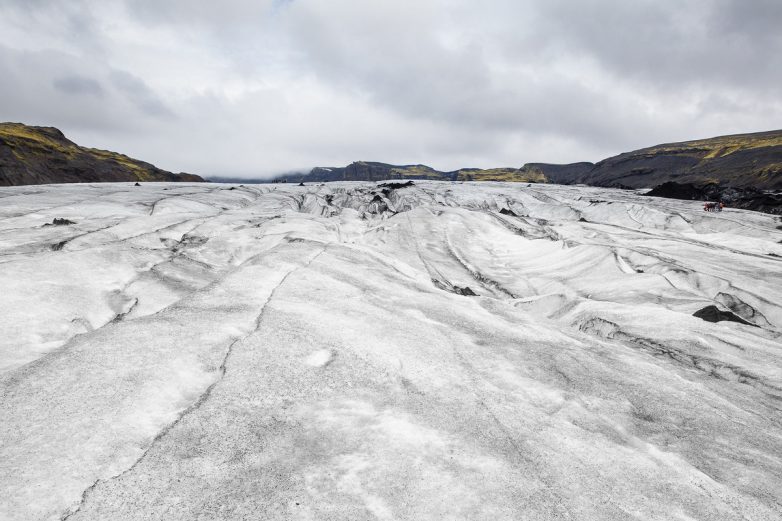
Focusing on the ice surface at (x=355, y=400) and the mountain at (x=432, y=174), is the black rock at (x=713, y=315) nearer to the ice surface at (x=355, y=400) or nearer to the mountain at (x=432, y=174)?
the ice surface at (x=355, y=400)

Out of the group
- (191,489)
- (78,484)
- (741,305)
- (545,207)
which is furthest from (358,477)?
(545,207)

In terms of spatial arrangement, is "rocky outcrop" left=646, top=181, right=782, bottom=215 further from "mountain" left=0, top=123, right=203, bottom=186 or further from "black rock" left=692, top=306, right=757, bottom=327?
"mountain" left=0, top=123, right=203, bottom=186

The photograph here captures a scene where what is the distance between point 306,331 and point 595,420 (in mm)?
4223

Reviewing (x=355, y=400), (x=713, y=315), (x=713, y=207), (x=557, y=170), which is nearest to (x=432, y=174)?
(x=557, y=170)

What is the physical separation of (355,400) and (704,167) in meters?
109

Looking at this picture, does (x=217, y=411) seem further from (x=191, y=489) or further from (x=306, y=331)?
(x=306, y=331)

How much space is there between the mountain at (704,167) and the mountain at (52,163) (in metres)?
92.1

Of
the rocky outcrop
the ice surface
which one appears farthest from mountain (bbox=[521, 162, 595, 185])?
the ice surface

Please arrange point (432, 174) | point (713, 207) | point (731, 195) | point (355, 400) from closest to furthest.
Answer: point (355, 400)
point (713, 207)
point (731, 195)
point (432, 174)

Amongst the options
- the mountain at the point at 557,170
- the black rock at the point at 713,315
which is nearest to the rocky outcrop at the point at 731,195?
the black rock at the point at 713,315

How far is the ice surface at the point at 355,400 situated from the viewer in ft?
11.0

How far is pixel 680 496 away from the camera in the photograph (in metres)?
3.67

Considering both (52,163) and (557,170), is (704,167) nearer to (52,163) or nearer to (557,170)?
(557,170)

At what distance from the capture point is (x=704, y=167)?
86938 millimetres
